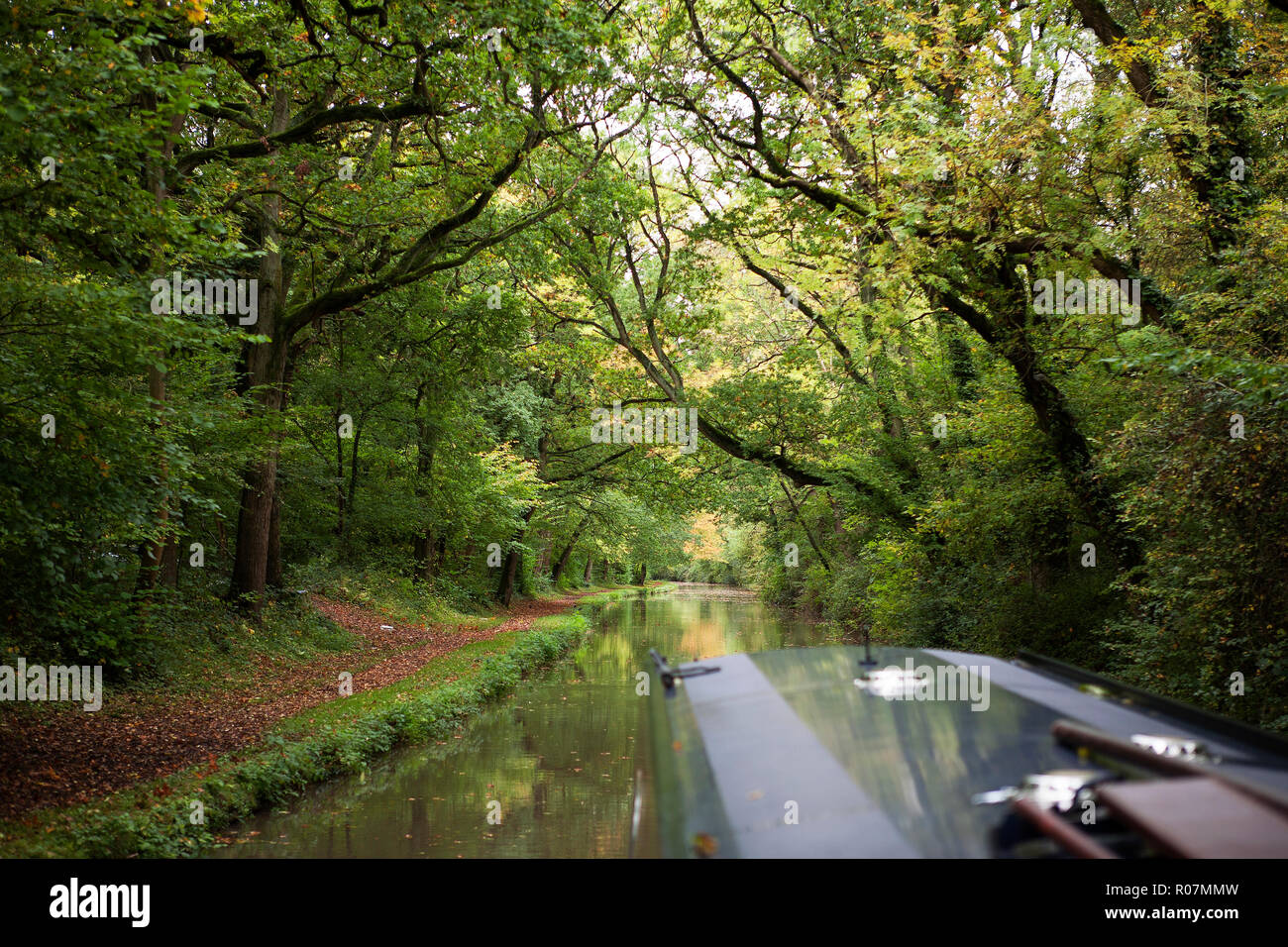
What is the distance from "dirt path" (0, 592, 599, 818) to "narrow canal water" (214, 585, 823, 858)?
1.29 meters

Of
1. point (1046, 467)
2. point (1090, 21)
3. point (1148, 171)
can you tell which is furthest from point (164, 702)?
point (1148, 171)

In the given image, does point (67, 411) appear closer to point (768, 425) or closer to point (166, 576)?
point (166, 576)

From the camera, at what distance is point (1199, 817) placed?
6.48 ft

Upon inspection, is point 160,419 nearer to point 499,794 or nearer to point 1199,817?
point 499,794

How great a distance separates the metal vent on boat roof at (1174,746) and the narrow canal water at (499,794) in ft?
6.55

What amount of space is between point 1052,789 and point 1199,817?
0.42 m

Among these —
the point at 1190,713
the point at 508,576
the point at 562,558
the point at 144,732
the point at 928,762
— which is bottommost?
the point at 562,558

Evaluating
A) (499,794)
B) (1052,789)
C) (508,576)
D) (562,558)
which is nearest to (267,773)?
(499,794)

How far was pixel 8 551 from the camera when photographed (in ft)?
20.7

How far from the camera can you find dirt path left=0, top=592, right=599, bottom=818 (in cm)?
676

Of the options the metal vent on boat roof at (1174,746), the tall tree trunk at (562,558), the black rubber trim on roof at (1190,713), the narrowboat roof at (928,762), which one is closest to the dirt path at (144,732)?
the narrowboat roof at (928,762)

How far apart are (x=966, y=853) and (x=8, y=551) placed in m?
7.32

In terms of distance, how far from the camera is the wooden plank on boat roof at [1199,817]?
73.0 inches

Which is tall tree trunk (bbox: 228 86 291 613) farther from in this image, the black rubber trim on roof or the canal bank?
the black rubber trim on roof
